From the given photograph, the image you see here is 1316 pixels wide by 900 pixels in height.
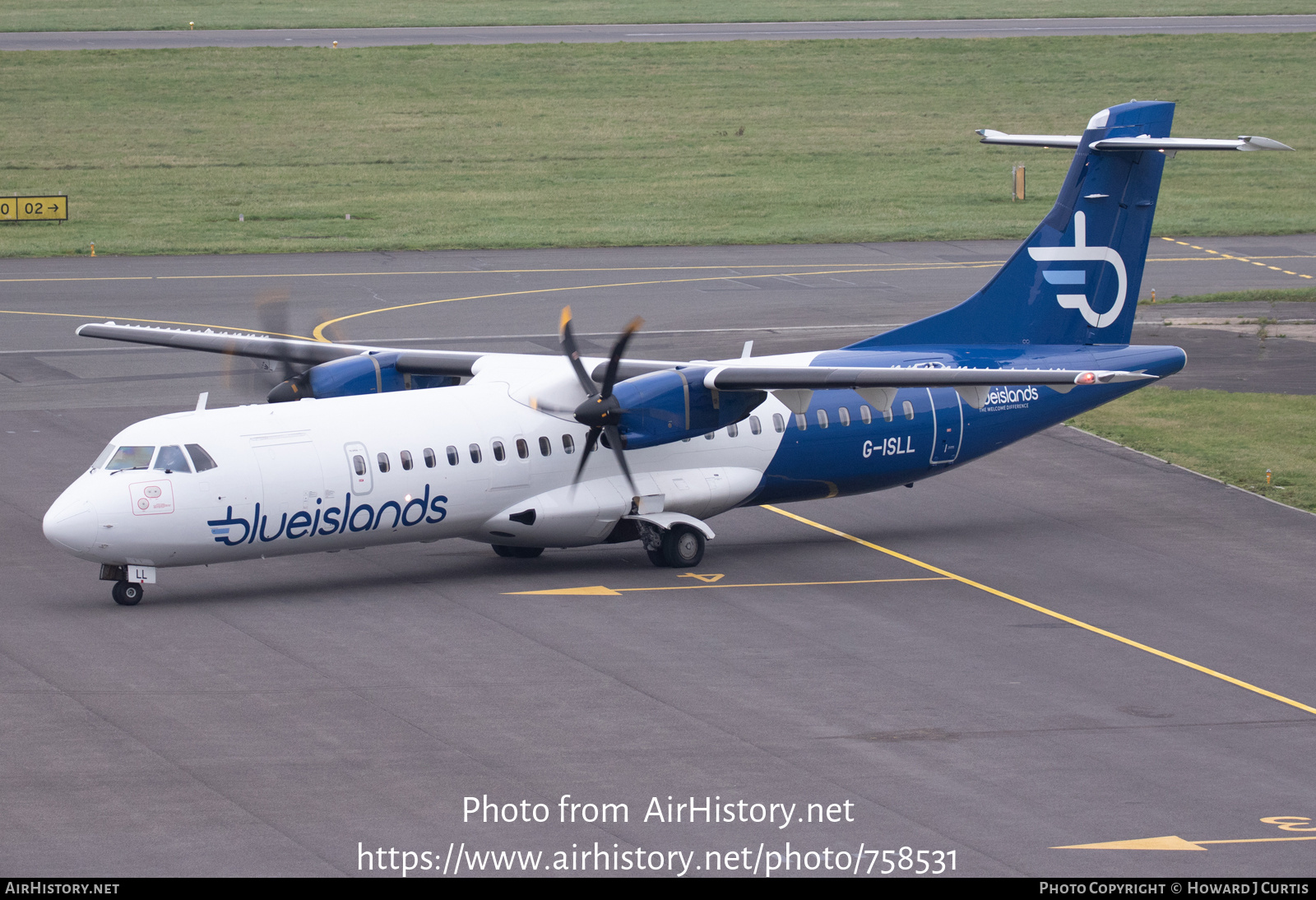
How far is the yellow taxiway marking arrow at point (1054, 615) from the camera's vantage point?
21.8m

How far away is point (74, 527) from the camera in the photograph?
77.4ft

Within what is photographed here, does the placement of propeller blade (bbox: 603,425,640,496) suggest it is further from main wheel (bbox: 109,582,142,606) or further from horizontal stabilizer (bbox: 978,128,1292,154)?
horizontal stabilizer (bbox: 978,128,1292,154)

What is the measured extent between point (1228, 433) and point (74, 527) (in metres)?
24.5

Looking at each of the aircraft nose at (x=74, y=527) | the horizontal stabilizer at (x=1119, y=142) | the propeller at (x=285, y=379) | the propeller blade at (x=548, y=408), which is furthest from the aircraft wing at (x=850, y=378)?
the aircraft nose at (x=74, y=527)

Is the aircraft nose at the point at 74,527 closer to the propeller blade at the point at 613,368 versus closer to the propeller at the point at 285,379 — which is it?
the propeller at the point at 285,379

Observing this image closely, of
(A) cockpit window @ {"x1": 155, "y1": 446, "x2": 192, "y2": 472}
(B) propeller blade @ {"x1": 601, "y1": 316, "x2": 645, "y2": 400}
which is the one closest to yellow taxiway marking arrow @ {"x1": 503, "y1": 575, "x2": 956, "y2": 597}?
(B) propeller blade @ {"x1": 601, "y1": 316, "x2": 645, "y2": 400}

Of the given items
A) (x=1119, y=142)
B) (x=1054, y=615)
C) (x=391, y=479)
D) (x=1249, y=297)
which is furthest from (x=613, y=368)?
(x=1249, y=297)

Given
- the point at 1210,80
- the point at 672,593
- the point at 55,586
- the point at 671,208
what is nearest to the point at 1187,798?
the point at 672,593

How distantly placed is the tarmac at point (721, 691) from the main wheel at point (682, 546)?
1.50 feet

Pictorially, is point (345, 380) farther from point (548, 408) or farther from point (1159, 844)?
point (1159, 844)

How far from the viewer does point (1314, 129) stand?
271ft

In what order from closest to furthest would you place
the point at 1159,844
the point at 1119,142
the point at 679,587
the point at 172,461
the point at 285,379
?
the point at 1159,844
the point at 172,461
the point at 679,587
the point at 285,379
the point at 1119,142

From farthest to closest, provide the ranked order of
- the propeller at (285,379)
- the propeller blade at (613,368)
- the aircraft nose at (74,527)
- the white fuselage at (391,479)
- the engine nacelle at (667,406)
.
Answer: the propeller at (285,379), the engine nacelle at (667,406), the propeller blade at (613,368), the white fuselage at (391,479), the aircraft nose at (74,527)

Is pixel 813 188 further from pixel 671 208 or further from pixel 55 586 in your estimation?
pixel 55 586
